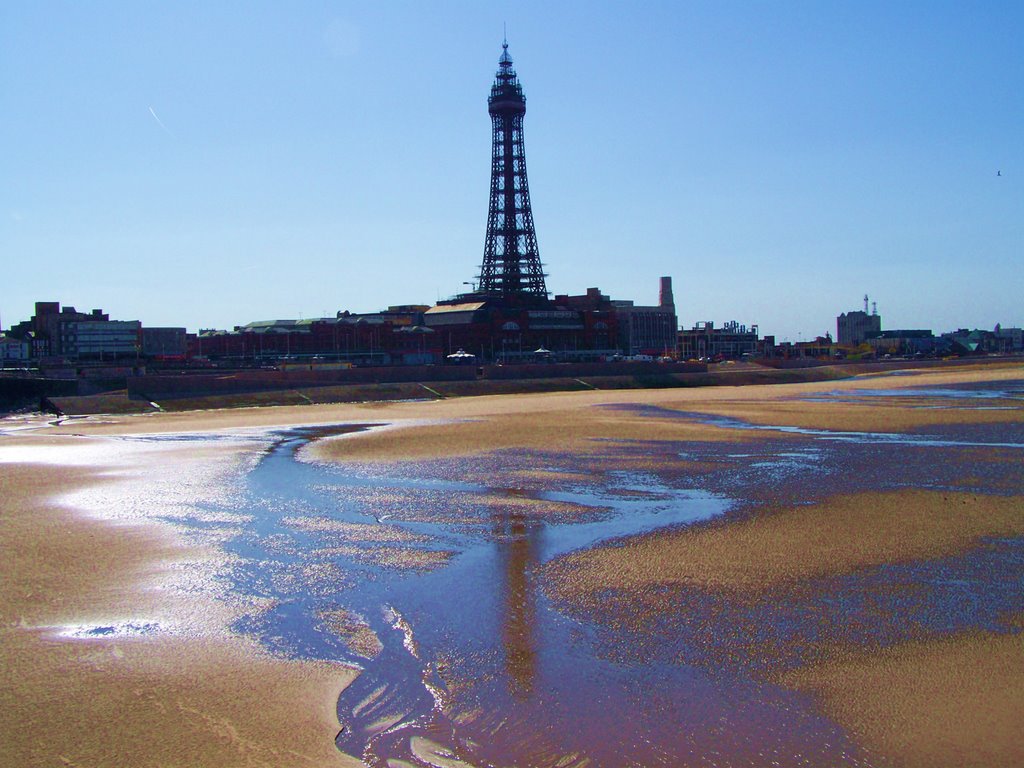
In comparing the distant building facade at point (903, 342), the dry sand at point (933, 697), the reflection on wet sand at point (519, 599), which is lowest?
the dry sand at point (933, 697)

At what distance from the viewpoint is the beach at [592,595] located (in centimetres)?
708

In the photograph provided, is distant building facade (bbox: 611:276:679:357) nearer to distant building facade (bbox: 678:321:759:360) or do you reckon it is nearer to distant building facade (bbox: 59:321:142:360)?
distant building facade (bbox: 678:321:759:360)

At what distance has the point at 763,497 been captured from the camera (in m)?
16.4

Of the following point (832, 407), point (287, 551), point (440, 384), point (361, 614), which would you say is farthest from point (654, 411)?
point (361, 614)

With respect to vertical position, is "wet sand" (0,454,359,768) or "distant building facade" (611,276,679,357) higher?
"distant building facade" (611,276,679,357)

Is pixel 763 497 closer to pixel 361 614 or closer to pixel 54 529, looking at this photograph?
pixel 361 614

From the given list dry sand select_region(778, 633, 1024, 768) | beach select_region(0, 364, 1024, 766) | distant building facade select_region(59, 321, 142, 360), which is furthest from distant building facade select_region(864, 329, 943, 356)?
dry sand select_region(778, 633, 1024, 768)

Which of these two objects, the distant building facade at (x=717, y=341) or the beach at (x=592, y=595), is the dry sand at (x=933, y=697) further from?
the distant building facade at (x=717, y=341)

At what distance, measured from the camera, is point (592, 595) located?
10570mm

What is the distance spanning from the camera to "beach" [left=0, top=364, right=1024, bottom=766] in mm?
7078

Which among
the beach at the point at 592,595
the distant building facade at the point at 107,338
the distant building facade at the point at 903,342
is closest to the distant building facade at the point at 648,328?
the distant building facade at the point at 903,342

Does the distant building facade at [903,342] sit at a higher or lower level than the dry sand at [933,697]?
higher

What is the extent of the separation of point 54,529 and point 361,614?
7248 mm

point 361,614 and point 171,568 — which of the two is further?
point 171,568
